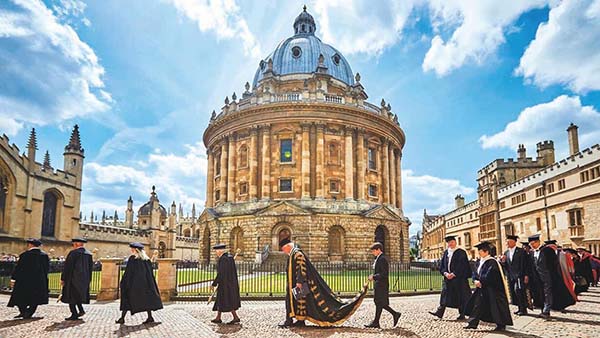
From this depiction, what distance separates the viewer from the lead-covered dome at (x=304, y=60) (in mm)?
44888

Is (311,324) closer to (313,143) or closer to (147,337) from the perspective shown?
(147,337)

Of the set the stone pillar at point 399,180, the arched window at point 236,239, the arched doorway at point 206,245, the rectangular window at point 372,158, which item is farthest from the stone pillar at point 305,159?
the stone pillar at point 399,180

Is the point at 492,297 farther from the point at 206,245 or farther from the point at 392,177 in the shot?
the point at 206,245

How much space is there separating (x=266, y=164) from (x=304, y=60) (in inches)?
546

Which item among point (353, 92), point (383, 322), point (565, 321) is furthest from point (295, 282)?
point (353, 92)

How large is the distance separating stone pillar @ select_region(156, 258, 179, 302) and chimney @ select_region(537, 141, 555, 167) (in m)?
42.2

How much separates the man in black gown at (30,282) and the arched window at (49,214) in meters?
26.4

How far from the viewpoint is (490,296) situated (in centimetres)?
938

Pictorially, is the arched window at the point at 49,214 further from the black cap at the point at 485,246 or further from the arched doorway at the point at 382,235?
the black cap at the point at 485,246

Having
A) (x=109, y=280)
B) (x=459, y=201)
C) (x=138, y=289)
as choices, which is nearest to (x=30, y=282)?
(x=138, y=289)

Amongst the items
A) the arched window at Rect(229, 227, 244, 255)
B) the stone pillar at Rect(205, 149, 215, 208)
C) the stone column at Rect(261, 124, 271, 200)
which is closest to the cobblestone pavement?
the stone column at Rect(261, 124, 271, 200)

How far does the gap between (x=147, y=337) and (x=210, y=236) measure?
108 ft

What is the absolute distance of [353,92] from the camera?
1699 inches

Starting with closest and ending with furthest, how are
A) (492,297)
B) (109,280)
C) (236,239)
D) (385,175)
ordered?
1. (492,297)
2. (109,280)
3. (236,239)
4. (385,175)
